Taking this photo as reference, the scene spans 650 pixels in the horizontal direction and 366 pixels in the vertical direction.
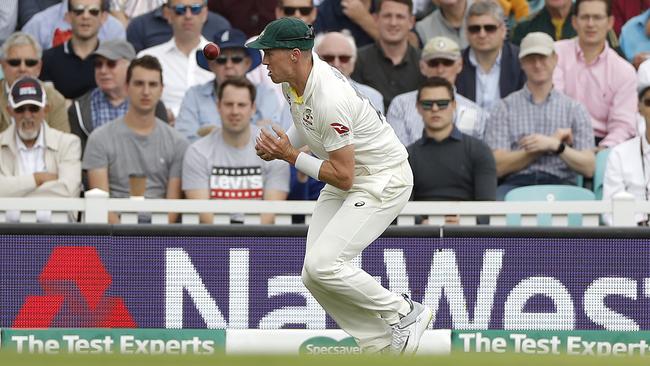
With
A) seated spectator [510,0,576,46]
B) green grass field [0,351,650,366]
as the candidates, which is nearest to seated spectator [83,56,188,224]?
seated spectator [510,0,576,46]

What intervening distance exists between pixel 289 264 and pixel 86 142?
270 cm

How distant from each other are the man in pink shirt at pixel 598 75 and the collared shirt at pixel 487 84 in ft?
1.73

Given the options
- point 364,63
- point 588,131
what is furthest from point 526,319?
point 364,63

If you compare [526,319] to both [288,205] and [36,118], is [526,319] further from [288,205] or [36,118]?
[36,118]

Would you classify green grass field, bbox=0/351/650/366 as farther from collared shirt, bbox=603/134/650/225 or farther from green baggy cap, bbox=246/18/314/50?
collared shirt, bbox=603/134/650/225

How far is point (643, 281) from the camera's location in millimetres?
10758

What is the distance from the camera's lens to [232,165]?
39.7 ft

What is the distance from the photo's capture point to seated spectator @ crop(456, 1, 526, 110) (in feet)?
44.2

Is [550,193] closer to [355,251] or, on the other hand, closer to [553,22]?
[553,22]

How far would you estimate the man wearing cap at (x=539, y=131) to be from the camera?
495 inches

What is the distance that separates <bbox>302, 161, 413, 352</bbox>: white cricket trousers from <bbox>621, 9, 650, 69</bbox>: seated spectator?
553cm

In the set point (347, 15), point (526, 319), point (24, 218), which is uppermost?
point (347, 15)

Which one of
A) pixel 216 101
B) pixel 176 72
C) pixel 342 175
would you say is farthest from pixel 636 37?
pixel 342 175

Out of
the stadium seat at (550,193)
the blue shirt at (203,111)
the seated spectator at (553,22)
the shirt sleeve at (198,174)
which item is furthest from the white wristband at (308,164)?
the seated spectator at (553,22)
